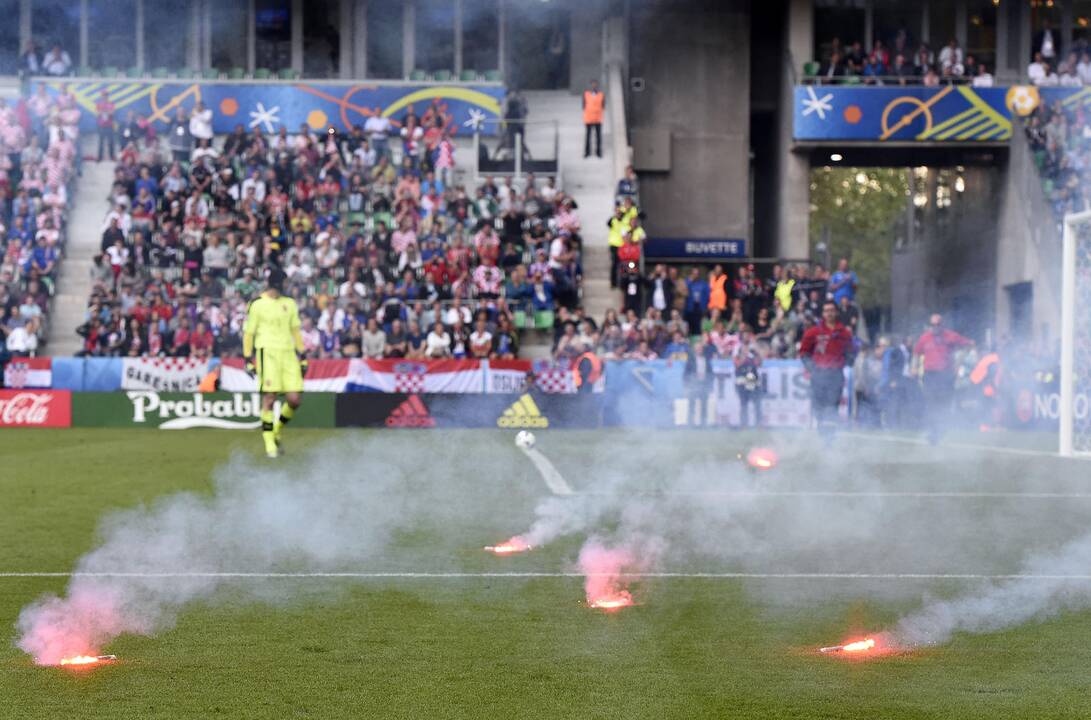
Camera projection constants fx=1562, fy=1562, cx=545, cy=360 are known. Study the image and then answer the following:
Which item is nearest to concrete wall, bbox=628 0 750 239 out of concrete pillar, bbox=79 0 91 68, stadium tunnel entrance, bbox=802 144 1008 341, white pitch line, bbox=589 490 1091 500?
stadium tunnel entrance, bbox=802 144 1008 341

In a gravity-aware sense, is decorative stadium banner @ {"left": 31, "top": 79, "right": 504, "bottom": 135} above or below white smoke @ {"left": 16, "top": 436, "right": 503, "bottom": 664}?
above

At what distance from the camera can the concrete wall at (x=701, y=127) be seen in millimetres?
33250

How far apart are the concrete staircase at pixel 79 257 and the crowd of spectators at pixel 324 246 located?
3.41ft

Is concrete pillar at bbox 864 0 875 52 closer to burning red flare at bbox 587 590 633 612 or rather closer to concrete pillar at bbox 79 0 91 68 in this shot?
concrete pillar at bbox 79 0 91 68

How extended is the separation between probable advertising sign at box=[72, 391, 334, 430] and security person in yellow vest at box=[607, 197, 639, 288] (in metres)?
5.93

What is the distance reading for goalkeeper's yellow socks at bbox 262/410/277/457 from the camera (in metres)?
16.1

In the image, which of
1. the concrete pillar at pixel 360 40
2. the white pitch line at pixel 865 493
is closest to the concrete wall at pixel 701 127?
the concrete pillar at pixel 360 40

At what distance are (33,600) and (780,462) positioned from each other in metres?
10.3

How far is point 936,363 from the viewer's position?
62.5ft

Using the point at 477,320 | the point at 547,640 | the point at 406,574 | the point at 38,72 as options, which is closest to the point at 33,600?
the point at 406,574

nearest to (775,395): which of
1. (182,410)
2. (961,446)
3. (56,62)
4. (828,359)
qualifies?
(961,446)

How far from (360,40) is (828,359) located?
1495cm

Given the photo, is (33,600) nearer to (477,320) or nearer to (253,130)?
(477,320)

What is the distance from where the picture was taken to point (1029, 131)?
98.0 feet
